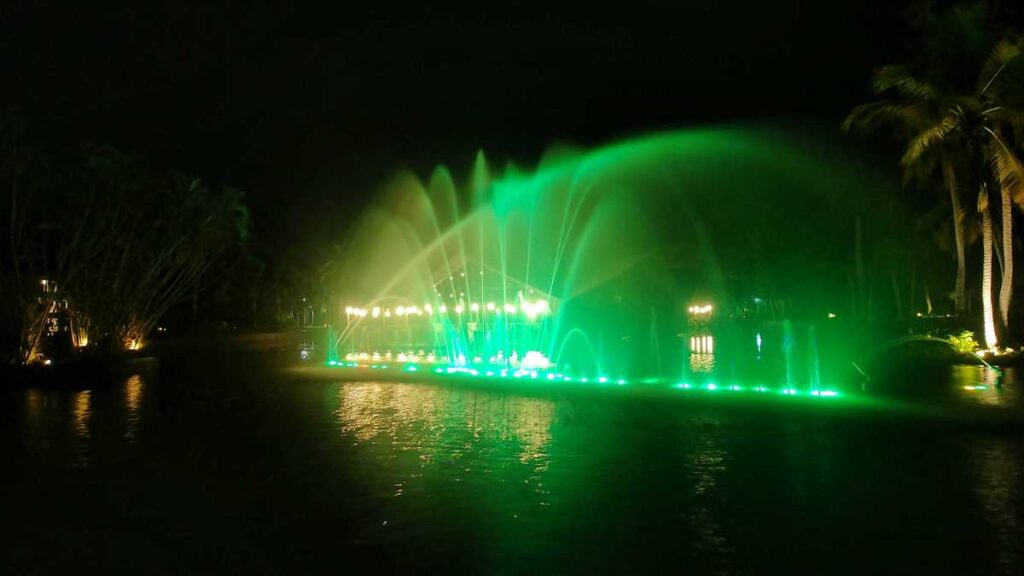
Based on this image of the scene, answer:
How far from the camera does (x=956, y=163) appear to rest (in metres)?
30.6

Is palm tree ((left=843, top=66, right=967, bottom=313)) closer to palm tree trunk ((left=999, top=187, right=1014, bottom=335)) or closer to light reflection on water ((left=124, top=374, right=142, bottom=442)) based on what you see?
palm tree trunk ((left=999, top=187, right=1014, bottom=335))

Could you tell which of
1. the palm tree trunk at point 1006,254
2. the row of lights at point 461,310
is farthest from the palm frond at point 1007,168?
the row of lights at point 461,310

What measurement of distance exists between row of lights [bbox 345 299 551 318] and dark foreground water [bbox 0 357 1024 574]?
59.9 feet

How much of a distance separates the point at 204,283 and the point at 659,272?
2536 cm

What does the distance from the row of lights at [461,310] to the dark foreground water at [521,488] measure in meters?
18.3

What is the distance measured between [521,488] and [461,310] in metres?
32.9

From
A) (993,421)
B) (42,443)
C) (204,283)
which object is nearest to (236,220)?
(204,283)

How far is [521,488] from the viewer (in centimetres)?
933

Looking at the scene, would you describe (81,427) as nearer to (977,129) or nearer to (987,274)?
(987,274)

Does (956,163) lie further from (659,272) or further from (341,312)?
(341,312)

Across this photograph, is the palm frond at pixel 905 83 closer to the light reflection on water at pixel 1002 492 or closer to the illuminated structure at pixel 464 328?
the illuminated structure at pixel 464 328

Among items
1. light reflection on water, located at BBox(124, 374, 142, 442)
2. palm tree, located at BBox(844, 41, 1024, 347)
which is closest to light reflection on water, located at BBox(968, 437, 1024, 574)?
light reflection on water, located at BBox(124, 374, 142, 442)

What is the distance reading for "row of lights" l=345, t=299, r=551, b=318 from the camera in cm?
3981

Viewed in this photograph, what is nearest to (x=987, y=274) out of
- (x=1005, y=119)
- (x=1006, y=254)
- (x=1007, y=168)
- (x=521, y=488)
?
(x=1006, y=254)
